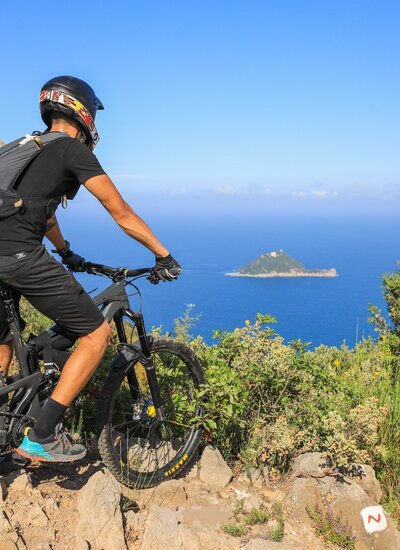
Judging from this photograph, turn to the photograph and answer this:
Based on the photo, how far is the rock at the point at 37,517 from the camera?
3.78m

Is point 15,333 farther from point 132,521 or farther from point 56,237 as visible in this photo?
point 132,521

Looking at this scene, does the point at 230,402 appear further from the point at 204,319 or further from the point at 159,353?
the point at 204,319

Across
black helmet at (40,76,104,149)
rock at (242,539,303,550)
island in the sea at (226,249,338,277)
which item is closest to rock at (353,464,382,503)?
rock at (242,539,303,550)

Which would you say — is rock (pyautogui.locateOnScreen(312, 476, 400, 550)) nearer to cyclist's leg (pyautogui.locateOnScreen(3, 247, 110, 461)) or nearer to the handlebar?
cyclist's leg (pyautogui.locateOnScreen(3, 247, 110, 461))

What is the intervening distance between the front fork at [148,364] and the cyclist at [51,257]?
1.65ft

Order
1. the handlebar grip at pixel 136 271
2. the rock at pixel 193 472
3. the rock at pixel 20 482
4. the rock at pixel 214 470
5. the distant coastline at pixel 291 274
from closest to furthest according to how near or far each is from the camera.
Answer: the rock at pixel 20 482, the handlebar grip at pixel 136 271, the rock at pixel 214 470, the rock at pixel 193 472, the distant coastline at pixel 291 274

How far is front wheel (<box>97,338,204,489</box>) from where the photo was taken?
14.7ft

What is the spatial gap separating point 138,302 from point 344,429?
225 centimetres

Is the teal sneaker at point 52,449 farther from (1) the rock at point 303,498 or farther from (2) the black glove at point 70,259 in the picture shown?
(1) the rock at point 303,498

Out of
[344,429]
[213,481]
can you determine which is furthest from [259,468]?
[344,429]

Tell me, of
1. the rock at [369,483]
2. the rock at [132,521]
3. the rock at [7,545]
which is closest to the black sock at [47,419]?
the rock at [7,545]

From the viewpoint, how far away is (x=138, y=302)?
4.46m

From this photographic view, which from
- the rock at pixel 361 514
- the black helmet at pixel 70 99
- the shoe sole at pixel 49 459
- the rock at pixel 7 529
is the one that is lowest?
the rock at pixel 361 514

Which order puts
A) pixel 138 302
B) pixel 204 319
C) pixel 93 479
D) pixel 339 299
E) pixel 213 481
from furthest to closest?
pixel 339 299, pixel 204 319, pixel 213 481, pixel 138 302, pixel 93 479
